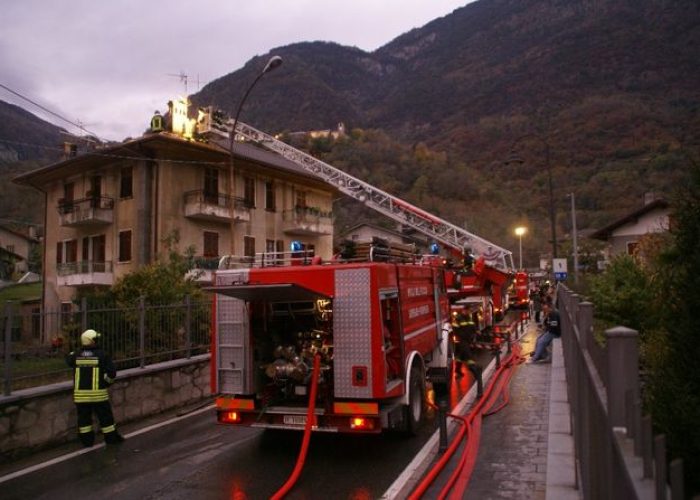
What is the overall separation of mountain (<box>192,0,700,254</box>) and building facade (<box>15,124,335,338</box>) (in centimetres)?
2727

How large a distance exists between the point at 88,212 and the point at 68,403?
22803mm

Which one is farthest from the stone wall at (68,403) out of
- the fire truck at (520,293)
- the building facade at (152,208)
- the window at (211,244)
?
the fire truck at (520,293)

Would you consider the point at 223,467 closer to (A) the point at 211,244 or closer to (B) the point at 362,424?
(B) the point at 362,424

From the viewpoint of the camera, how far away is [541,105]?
132m

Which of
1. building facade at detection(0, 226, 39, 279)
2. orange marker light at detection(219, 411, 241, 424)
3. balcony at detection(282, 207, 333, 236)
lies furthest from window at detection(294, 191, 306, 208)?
building facade at detection(0, 226, 39, 279)

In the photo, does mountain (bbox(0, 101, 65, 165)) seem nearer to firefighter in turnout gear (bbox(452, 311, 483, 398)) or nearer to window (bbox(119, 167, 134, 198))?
window (bbox(119, 167, 134, 198))

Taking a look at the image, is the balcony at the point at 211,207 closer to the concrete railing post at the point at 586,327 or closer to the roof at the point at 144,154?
the roof at the point at 144,154

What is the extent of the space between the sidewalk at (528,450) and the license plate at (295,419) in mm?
2242

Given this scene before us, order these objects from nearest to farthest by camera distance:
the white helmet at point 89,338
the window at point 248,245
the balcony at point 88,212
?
the white helmet at point 89,338 → the balcony at point 88,212 → the window at point 248,245

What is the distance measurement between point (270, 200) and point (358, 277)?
2659 centimetres

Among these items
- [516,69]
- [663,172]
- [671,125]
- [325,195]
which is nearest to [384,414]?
[325,195]

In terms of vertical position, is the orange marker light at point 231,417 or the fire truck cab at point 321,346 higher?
the fire truck cab at point 321,346

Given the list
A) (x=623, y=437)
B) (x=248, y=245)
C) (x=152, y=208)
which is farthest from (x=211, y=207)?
(x=623, y=437)

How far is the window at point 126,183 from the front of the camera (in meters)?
29.3
